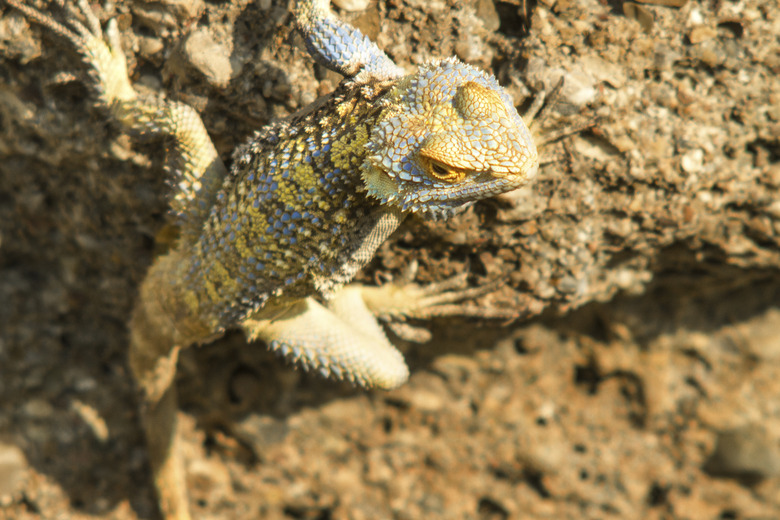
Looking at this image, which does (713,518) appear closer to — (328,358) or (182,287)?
(328,358)

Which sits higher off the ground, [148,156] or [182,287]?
[148,156]

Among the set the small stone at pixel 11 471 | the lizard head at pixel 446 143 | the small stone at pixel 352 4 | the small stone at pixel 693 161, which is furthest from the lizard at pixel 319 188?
the small stone at pixel 11 471

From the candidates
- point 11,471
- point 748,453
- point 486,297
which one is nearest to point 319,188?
point 486,297

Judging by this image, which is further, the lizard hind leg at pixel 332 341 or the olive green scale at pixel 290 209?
the lizard hind leg at pixel 332 341

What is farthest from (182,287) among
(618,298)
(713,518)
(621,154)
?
(713,518)

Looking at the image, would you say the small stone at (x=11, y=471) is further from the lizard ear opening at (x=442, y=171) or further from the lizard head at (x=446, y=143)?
the lizard ear opening at (x=442, y=171)

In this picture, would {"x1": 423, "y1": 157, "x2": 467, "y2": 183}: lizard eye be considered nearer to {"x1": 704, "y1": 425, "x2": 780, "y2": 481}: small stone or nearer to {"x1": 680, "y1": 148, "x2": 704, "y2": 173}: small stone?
{"x1": 680, "y1": 148, "x2": 704, "y2": 173}: small stone

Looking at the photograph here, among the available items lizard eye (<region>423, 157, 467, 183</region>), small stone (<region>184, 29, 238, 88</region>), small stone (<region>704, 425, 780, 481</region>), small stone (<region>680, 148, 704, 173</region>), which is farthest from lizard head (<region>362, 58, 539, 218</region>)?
small stone (<region>704, 425, 780, 481</region>)
